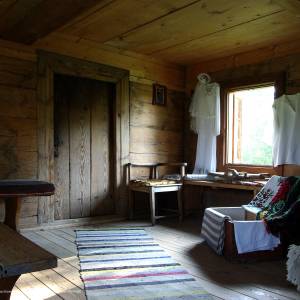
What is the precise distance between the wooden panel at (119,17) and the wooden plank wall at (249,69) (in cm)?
151

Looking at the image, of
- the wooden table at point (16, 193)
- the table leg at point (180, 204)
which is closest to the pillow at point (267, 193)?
the table leg at point (180, 204)

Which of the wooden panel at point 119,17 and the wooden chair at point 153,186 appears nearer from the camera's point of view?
the wooden panel at point 119,17

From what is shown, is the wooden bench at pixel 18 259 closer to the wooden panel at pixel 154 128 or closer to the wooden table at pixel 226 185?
the wooden table at pixel 226 185

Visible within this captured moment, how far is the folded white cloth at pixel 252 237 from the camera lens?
A: 2.72 m

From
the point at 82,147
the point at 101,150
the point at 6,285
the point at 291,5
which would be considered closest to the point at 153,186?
the point at 101,150

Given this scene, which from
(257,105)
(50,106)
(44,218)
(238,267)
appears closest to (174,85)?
(257,105)

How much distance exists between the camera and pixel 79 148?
4.12 m

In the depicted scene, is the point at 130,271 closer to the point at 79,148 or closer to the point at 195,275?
the point at 195,275

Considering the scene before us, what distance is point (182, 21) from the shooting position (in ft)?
11.4

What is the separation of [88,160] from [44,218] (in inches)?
33.6

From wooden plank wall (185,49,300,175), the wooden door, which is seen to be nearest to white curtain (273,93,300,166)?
wooden plank wall (185,49,300,175)

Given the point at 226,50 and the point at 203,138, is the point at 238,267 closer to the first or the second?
the point at 203,138

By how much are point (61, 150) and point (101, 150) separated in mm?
528

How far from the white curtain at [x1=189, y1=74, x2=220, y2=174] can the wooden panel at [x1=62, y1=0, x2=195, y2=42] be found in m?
1.44
